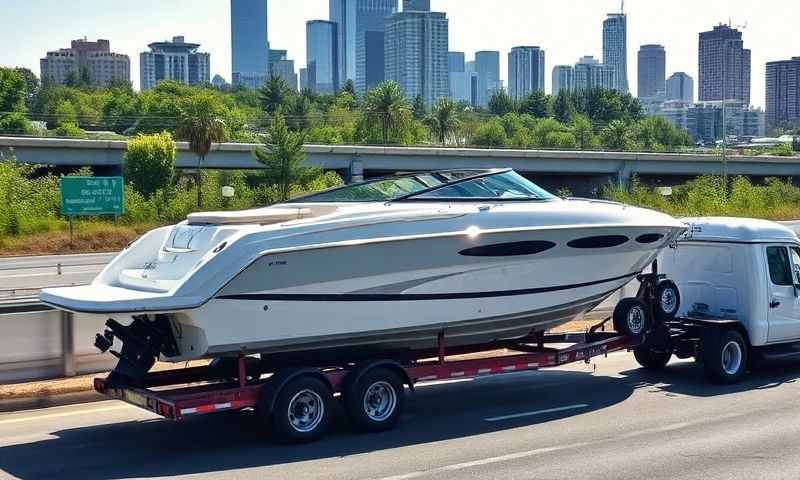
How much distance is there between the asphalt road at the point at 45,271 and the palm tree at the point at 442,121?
7609 cm

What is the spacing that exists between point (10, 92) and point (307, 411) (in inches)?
4710

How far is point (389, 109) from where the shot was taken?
9775 centimetres

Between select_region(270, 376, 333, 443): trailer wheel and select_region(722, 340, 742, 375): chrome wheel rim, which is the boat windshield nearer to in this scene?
select_region(270, 376, 333, 443): trailer wheel

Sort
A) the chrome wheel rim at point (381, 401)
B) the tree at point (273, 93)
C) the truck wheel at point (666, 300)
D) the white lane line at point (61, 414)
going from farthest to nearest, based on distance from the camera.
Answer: the tree at point (273, 93) < the truck wheel at point (666, 300) < the white lane line at point (61, 414) < the chrome wheel rim at point (381, 401)

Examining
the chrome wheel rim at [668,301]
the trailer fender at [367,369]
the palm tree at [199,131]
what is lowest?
the trailer fender at [367,369]

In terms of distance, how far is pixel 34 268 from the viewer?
35.8 meters

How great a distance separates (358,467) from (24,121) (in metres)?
109

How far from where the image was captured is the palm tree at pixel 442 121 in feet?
384

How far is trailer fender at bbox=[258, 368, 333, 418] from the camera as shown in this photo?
11.0 meters

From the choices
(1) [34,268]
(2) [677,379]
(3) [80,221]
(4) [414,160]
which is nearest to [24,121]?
(4) [414,160]

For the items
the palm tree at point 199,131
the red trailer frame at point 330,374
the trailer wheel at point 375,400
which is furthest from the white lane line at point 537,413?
the palm tree at point 199,131

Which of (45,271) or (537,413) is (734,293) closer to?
(537,413)

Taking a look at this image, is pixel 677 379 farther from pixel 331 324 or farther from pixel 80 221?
pixel 80 221

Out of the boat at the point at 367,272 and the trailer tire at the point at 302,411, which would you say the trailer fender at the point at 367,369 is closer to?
the trailer tire at the point at 302,411
